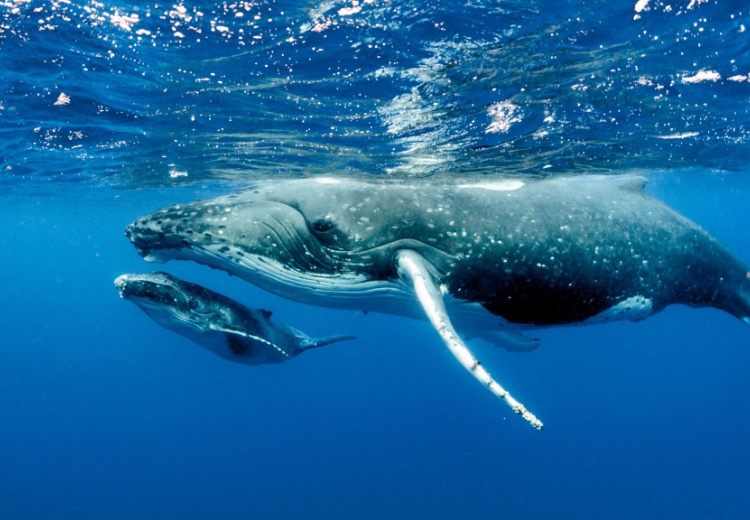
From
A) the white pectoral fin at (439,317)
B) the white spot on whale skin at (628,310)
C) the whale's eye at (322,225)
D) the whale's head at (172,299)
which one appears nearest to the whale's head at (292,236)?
the whale's eye at (322,225)

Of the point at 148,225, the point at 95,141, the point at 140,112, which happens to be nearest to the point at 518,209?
the point at 148,225

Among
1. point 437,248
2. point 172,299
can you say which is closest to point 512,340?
point 437,248

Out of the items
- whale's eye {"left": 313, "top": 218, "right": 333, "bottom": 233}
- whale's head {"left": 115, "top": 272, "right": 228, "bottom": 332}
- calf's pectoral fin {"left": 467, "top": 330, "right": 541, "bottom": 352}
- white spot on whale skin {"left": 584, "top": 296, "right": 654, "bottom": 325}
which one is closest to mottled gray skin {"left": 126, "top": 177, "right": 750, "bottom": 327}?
whale's eye {"left": 313, "top": 218, "right": 333, "bottom": 233}

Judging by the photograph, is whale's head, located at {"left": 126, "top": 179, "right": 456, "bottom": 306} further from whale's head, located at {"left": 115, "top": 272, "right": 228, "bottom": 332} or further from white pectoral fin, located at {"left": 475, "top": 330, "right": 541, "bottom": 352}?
white pectoral fin, located at {"left": 475, "top": 330, "right": 541, "bottom": 352}

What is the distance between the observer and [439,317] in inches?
192

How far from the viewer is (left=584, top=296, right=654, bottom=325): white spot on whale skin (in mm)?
7426

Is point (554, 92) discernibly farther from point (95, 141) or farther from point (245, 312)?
point (95, 141)

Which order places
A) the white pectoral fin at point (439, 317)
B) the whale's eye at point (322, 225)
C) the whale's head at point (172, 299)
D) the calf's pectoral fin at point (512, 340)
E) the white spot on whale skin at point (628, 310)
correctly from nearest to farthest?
the white pectoral fin at point (439, 317)
the whale's head at point (172, 299)
the whale's eye at point (322, 225)
the white spot on whale skin at point (628, 310)
the calf's pectoral fin at point (512, 340)

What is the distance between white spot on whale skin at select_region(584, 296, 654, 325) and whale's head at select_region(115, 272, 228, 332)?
5226mm

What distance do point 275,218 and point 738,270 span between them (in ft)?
26.6

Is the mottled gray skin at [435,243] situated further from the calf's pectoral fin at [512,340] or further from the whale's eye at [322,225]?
the calf's pectoral fin at [512,340]

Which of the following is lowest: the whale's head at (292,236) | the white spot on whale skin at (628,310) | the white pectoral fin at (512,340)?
the white pectoral fin at (512,340)

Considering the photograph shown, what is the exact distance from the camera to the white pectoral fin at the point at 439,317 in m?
4.16

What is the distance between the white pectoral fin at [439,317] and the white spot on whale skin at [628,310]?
A: 301 cm
